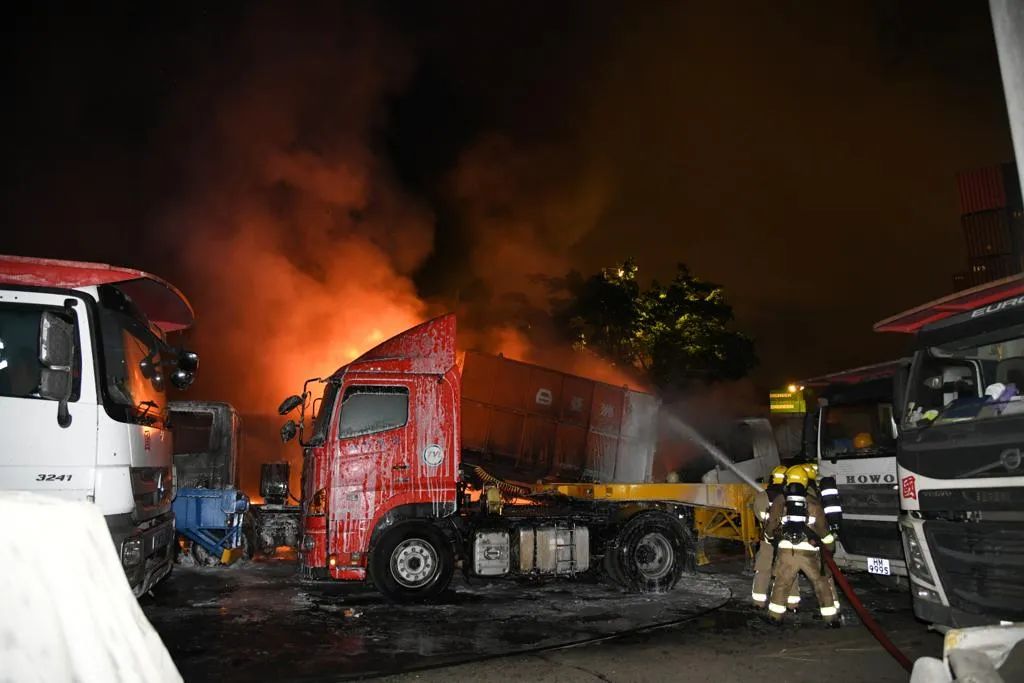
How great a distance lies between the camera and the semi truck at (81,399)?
473cm

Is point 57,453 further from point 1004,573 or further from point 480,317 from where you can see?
point 480,317

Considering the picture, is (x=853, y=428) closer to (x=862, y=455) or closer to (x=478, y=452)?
(x=862, y=455)

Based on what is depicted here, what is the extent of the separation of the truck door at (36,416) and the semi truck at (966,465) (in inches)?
222

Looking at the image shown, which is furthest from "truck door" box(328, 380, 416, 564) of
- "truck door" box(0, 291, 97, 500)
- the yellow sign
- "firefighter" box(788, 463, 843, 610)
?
the yellow sign

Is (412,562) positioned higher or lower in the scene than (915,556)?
lower

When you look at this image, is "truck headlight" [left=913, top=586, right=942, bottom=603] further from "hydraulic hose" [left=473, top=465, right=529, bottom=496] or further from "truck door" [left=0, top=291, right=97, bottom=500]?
"truck door" [left=0, top=291, right=97, bottom=500]

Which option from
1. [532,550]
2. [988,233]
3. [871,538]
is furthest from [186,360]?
[988,233]

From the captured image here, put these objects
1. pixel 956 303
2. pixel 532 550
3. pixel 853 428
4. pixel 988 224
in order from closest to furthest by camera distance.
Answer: pixel 956 303, pixel 532 550, pixel 853 428, pixel 988 224

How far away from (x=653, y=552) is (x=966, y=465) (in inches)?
175

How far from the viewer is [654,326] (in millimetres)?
20750

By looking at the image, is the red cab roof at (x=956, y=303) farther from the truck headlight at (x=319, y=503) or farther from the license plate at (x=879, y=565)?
the truck headlight at (x=319, y=503)

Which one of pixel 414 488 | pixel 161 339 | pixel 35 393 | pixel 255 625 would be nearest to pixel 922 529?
pixel 414 488

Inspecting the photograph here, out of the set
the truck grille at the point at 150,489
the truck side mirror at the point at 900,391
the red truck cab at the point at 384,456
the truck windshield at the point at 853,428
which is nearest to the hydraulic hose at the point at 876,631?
the truck side mirror at the point at 900,391

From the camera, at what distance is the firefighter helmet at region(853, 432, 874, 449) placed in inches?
327
